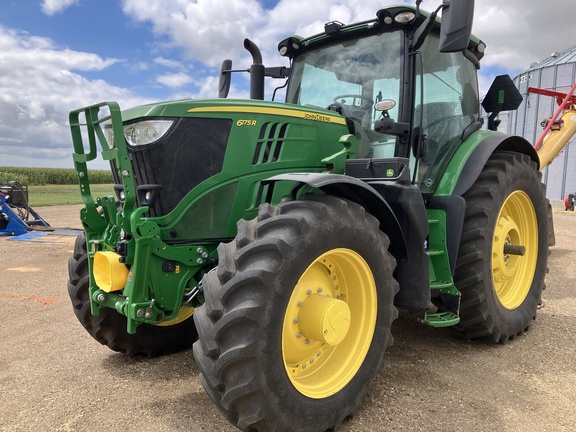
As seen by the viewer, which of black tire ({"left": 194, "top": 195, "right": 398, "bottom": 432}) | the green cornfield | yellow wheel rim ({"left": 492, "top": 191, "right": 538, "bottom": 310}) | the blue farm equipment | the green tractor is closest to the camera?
black tire ({"left": 194, "top": 195, "right": 398, "bottom": 432})

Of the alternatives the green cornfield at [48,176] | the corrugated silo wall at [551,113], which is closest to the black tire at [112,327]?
the corrugated silo wall at [551,113]

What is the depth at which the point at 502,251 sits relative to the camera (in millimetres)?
4062

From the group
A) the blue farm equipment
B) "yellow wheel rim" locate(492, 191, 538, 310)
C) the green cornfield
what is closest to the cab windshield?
"yellow wheel rim" locate(492, 191, 538, 310)

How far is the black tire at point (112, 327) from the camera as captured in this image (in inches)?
133

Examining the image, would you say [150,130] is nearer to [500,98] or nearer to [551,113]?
[500,98]

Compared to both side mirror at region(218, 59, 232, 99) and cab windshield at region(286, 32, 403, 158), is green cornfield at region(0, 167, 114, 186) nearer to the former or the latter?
side mirror at region(218, 59, 232, 99)

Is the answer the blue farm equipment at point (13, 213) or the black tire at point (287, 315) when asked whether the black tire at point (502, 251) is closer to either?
the black tire at point (287, 315)

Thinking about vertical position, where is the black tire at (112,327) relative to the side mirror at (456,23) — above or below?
below

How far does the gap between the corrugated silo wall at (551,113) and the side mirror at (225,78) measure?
17245 millimetres

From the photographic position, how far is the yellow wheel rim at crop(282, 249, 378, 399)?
2.51 metres

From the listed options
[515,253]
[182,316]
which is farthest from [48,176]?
[515,253]

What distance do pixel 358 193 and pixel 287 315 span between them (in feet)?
2.96

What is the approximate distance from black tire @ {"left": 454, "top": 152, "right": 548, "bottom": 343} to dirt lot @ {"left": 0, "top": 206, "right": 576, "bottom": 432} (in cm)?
24

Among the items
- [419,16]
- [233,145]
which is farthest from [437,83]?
[233,145]
